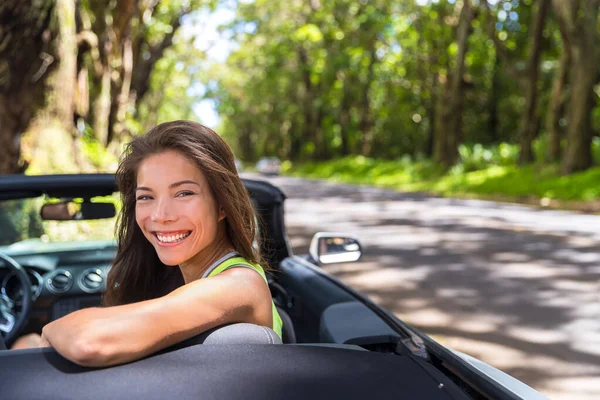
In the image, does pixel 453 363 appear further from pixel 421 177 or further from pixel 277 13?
pixel 277 13

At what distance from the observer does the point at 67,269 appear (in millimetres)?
4602

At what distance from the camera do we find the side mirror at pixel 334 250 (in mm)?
3959

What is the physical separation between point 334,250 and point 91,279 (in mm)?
1504

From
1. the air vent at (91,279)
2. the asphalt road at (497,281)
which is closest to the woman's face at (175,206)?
the air vent at (91,279)

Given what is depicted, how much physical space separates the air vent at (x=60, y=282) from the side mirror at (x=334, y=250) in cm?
147

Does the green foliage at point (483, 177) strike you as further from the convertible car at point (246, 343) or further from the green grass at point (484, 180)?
the convertible car at point (246, 343)

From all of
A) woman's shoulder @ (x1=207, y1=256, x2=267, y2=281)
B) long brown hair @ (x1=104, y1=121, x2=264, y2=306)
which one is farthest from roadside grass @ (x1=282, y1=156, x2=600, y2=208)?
woman's shoulder @ (x1=207, y1=256, x2=267, y2=281)

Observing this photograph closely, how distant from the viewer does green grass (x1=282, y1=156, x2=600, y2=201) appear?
21344 millimetres

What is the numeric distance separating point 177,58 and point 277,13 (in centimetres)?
604

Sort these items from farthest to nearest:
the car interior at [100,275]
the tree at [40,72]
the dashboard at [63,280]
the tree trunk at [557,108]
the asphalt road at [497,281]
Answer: the tree trunk at [557,108] < the tree at [40,72] < the asphalt road at [497,281] < the dashboard at [63,280] < the car interior at [100,275]

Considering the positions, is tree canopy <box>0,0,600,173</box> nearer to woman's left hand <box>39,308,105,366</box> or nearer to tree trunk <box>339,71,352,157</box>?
tree trunk <box>339,71,352,157</box>

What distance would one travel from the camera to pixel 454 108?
1282 inches

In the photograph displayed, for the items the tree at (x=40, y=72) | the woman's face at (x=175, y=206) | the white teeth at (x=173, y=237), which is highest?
the tree at (x=40, y=72)

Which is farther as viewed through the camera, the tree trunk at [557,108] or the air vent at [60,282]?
the tree trunk at [557,108]
